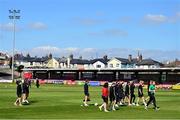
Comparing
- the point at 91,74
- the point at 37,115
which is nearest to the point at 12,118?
the point at 37,115

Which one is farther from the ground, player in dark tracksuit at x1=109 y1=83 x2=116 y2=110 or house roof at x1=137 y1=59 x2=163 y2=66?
house roof at x1=137 y1=59 x2=163 y2=66

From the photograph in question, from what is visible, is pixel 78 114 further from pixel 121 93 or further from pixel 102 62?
pixel 102 62

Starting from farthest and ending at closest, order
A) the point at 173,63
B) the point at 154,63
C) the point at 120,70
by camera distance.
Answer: the point at 173,63 → the point at 154,63 → the point at 120,70

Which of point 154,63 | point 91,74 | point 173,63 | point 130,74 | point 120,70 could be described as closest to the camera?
point 120,70

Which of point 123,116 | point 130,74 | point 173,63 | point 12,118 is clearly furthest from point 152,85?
point 173,63

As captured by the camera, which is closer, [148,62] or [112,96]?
[112,96]

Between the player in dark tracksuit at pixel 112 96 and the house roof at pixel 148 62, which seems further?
the house roof at pixel 148 62

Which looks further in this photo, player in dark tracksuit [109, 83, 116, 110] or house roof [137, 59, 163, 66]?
house roof [137, 59, 163, 66]

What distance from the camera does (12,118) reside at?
24.2 metres

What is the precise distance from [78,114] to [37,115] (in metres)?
2.46

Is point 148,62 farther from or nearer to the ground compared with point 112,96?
farther from the ground

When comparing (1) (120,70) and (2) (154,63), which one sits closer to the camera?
(1) (120,70)

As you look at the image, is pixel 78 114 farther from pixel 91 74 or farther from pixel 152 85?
pixel 91 74

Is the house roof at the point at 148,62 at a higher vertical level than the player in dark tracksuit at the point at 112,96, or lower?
higher
